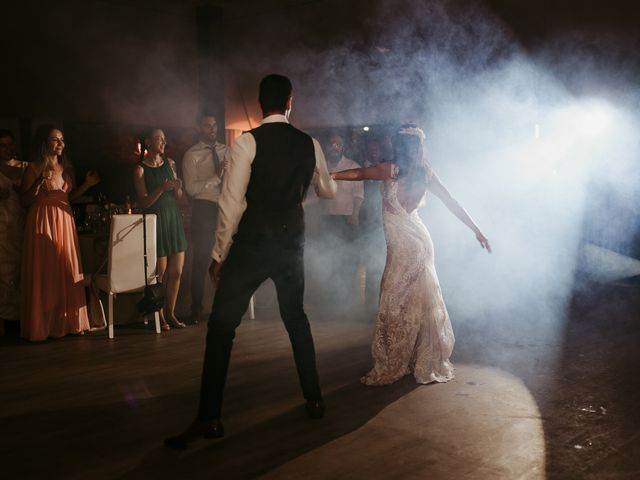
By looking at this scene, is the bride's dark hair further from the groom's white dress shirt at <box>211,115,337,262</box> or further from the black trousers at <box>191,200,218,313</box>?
the black trousers at <box>191,200,218,313</box>

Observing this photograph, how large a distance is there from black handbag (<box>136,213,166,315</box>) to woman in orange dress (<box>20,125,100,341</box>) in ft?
1.84

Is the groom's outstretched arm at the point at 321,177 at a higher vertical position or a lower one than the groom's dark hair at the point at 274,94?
lower

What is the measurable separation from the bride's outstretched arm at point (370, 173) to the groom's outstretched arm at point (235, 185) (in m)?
0.84

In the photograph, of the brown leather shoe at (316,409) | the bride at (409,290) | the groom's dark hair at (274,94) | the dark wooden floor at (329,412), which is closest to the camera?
the dark wooden floor at (329,412)

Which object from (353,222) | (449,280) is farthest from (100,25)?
(449,280)

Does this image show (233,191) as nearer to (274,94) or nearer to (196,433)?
(274,94)

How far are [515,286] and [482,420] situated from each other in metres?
4.02

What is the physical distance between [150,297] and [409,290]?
2118mm

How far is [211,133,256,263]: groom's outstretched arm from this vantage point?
2.56m

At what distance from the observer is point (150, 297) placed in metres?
4.68

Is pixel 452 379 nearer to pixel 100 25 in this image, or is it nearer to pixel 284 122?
pixel 284 122

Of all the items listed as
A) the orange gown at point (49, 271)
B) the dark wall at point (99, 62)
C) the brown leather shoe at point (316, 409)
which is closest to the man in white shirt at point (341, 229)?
the orange gown at point (49, 271)

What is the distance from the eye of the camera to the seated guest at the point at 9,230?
4879 mm

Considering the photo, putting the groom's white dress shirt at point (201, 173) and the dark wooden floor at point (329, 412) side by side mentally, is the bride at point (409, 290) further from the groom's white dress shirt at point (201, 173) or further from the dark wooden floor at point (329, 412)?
the groom's white dress shirt at point (201, 173)
